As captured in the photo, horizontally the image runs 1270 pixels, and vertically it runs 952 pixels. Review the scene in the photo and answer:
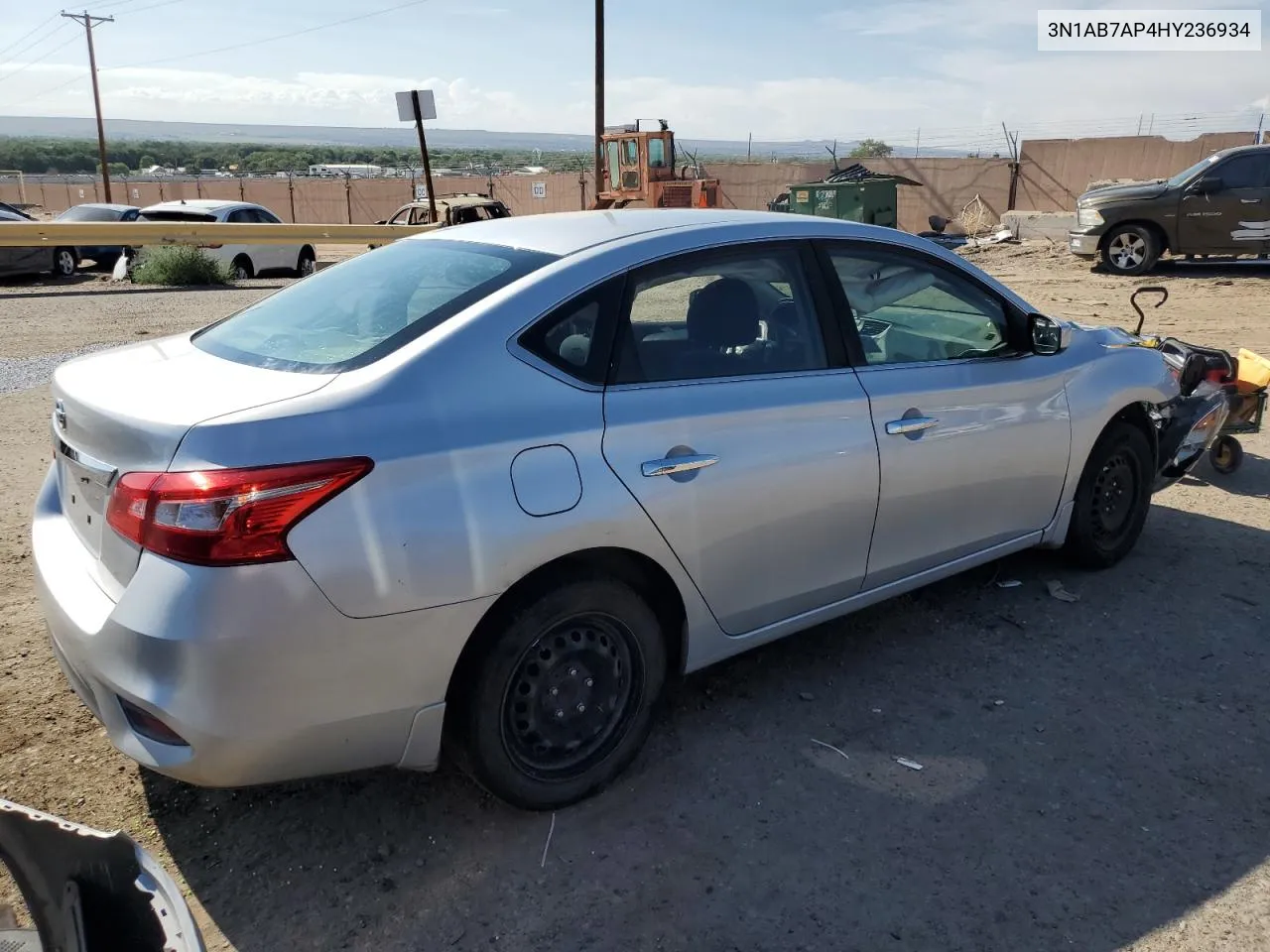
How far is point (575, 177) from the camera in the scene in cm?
4034

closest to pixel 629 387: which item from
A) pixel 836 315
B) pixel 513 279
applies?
pixel 513 279

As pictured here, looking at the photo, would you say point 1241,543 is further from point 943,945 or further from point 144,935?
point 144,935

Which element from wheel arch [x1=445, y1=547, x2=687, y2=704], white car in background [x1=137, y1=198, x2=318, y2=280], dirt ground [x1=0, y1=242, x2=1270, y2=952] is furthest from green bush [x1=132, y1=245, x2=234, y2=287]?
wheel arch [x1=445, y1=547, x2=687, y2=704]

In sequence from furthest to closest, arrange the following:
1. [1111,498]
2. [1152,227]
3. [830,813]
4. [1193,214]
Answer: [1152,227], [1193,214], [1111,498], [830,813]

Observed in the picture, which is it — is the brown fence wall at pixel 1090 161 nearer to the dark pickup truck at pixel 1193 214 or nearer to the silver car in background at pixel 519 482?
the dark pickup truck at pixel 1193 214

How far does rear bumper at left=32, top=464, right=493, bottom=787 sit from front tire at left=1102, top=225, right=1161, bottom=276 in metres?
16.1

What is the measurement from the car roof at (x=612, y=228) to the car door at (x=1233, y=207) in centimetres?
1402

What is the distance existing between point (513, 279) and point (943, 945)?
2.13 meters

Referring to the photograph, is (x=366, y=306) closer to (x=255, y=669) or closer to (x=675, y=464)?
(x=675, y=464)

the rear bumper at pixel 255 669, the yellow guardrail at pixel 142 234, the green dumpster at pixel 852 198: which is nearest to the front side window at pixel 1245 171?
the green dumpster at pixel 852 198

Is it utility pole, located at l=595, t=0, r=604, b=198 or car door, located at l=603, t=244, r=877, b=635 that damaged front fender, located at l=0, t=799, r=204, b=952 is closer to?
car door, located at l=603, t=244, r=877, b=635

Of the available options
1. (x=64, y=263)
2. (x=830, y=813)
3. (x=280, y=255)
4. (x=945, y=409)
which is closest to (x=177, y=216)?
(x=280, y=255)

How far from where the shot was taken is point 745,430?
315 cm

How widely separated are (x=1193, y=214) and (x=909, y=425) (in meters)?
14.4
